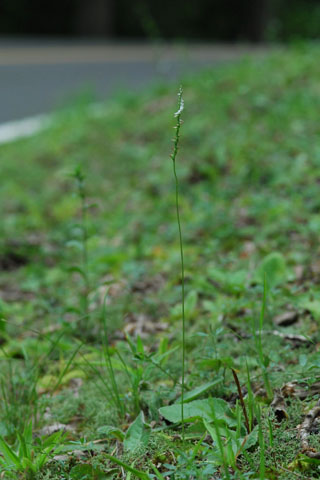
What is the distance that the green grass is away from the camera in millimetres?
A: 1718

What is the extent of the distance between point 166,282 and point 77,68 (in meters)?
10.2

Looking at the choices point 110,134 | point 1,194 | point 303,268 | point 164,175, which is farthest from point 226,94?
point 303,268

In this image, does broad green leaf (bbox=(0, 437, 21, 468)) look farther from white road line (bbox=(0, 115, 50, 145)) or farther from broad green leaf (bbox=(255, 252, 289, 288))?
white road line (bbox=(0, 115, 50, 145))

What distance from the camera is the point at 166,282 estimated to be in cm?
302

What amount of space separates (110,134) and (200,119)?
0.97 m

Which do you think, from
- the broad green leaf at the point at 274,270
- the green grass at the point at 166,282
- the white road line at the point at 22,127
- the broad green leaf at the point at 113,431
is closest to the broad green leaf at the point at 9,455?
the green grass at the point at 166,282

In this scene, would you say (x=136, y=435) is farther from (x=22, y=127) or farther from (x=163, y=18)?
(x=163, y=18)

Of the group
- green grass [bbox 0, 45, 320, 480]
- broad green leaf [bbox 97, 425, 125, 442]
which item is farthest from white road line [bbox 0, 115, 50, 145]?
broad green leaf [bbox 97, 425, 125, 442]

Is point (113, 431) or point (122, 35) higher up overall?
point (122, 35)

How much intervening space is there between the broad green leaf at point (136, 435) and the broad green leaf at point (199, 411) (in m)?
0.07

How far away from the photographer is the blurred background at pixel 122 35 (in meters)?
11.5

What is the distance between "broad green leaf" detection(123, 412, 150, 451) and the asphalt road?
20.8ft

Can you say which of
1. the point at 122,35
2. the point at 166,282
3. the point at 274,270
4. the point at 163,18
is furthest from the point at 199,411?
the point at 122,35

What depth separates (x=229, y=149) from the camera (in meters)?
4.44
